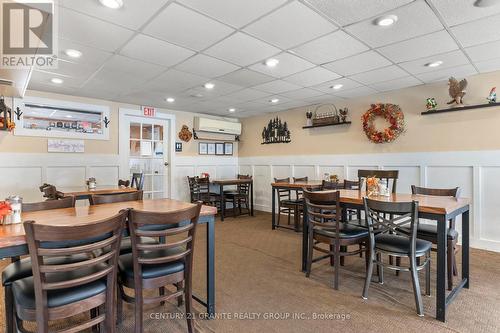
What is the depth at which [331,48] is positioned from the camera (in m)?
2.83

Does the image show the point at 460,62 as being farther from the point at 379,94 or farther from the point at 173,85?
the point at 173,85

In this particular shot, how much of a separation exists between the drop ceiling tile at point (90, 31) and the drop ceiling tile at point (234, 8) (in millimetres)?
787

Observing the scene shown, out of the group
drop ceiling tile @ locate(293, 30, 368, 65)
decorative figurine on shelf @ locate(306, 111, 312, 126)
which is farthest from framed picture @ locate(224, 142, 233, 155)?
drop ceiling tile @ locate(293, 30, 368, 65)

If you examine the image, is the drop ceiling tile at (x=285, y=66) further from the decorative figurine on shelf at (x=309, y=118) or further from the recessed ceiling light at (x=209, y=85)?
the decorative figurine on shelf at (x=309, y=118)

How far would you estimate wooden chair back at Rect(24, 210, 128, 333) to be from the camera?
1190 millimetres

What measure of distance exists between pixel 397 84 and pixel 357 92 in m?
0.63

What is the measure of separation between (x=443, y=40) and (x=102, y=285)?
3499 millimetres

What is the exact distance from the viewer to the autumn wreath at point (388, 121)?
14.3 feet

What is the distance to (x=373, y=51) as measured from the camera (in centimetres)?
292

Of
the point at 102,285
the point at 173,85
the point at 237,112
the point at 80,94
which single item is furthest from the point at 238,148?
the point at 102,285

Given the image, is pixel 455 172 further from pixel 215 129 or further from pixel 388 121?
pixel 215 129

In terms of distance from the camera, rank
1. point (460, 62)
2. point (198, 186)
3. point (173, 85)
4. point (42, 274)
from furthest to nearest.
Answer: point (198, 186) < point (173, 85) < point (460, 62) < point (42, 274)

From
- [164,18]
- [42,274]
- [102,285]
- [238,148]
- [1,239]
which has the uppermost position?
[164,18]

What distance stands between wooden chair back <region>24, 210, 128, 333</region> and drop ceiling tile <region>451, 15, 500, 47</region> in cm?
314
